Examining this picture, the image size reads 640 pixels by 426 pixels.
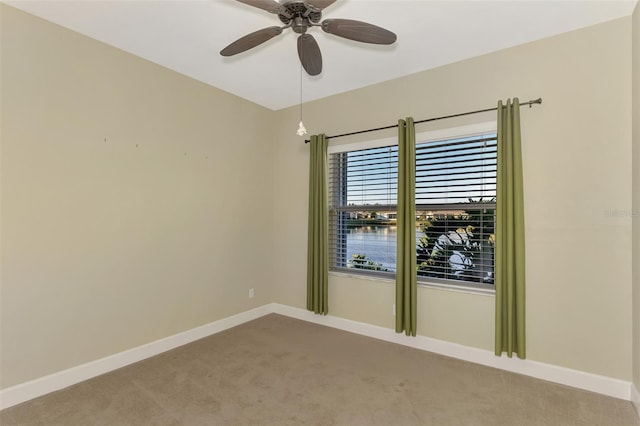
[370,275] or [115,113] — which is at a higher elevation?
[115,113]

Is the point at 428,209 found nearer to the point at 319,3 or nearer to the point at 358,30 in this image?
the point at 358,30

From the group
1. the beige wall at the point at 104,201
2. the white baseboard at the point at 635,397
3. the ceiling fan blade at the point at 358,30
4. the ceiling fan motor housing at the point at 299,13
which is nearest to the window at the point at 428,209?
the white baseboard at the point at 635,397

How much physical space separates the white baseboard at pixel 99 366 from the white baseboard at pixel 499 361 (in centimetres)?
129

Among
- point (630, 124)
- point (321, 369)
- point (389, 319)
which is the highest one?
point (630, 124)

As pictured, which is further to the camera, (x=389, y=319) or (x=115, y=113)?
(x=389, y=319)

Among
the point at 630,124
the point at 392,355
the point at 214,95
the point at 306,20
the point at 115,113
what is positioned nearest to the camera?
the point at 306,20

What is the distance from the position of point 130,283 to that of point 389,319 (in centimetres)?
251

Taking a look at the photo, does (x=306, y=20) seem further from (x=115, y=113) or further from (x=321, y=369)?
(x=321, y=369)

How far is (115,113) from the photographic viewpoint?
2.77m

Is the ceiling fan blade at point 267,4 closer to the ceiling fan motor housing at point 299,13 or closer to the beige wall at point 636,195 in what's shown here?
the ceiling fan motor housing at point 299,13

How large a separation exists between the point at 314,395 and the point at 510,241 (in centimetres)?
195

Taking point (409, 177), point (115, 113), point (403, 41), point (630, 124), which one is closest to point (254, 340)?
Answer: point (409, 177)

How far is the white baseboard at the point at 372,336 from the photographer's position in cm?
229

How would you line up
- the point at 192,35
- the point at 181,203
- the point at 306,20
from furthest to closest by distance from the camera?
the point at 181,203
the point at 192,35
the point at 306,20
